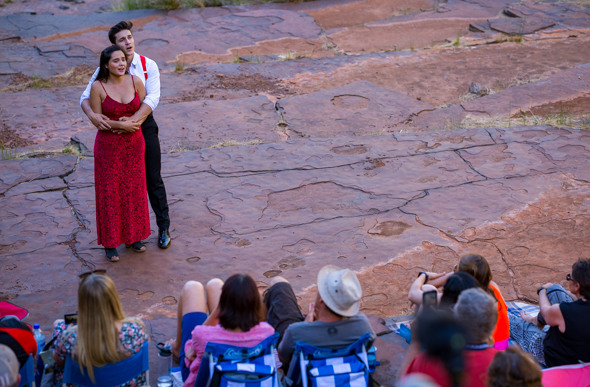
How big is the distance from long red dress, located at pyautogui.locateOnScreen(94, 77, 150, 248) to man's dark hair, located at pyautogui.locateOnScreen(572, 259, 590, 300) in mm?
2776

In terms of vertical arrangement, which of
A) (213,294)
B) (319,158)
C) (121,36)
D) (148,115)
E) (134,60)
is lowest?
(319,158)

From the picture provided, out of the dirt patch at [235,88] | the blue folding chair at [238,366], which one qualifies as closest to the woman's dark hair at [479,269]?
the blue folding chair at [238,366]

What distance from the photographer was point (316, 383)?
117 inches

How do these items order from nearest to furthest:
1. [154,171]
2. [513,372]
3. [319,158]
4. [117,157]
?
[513,372] → [117,157] → [154,171] → [319,158]

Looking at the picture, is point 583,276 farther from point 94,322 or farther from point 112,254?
point 112,254

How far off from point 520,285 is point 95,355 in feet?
9.15

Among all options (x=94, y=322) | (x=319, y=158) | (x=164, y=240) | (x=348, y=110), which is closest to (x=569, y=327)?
(x=94, y=322)

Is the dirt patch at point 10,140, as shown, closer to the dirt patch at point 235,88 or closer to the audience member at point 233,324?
the dirt patch at point 235,88

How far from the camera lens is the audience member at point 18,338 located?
2932mm

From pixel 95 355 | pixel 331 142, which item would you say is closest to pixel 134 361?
pixel 95 355

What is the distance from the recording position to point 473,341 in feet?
9.16

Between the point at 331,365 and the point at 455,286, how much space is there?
66cm

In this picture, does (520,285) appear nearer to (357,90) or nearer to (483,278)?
(483,278)

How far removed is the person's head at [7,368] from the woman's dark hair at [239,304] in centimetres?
85
